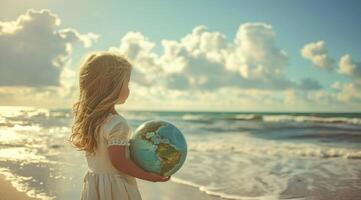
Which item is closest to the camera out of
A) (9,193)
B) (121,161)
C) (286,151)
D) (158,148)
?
(121,161)

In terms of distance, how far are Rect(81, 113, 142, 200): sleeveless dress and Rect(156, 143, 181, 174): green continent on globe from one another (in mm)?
213

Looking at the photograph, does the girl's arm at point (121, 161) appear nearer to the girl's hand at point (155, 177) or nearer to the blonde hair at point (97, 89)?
the girl's hand at point (155, 177)

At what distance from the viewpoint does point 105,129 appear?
129 inches

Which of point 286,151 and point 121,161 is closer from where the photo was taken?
point 121,161

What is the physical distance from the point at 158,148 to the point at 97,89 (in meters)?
0.55

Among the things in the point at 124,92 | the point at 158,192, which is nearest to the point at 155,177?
the point at 124,92

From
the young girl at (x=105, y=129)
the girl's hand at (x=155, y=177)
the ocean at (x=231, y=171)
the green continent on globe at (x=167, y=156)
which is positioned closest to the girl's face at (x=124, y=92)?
the young girl at (x=105, y=129)

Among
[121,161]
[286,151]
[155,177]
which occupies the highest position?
[121,161]

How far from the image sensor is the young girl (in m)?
3.24

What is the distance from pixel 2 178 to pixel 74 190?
146 cm

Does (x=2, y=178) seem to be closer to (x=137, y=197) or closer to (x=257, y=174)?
(x=257, y=174)

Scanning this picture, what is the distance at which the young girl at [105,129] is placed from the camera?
324 centimetres

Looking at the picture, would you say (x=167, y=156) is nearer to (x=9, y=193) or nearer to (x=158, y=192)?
(x=158, y=192)

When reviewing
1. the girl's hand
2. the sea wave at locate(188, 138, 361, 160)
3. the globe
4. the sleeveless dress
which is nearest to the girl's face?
the sleeveless dress
